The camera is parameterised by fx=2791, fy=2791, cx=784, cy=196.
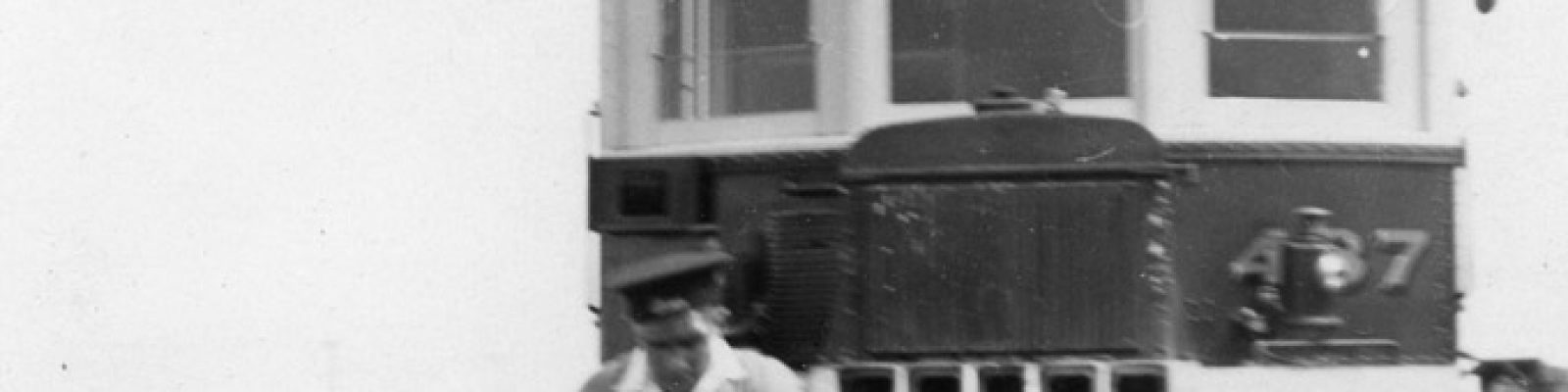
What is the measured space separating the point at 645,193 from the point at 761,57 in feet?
1.51

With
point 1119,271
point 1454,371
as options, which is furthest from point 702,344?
point 1454,371

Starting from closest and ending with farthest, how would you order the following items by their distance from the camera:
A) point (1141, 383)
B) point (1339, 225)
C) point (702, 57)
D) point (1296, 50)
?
point (1141, 383)
point (1339, 225)
point (1296, 50)
point (702, 57)

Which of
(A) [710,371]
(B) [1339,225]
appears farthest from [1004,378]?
(B) [1339,225]

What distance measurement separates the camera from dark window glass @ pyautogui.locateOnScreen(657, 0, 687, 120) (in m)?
6.90

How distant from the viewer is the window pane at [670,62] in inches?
272

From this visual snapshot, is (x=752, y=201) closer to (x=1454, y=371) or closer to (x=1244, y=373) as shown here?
(x=1244, y=373)

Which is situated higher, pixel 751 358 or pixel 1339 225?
pixel 1339 225

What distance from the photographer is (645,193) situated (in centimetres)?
654

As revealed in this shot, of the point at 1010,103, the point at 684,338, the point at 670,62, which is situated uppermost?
the point at 670,62

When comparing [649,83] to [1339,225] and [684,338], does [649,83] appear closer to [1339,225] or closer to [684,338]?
[684,338]

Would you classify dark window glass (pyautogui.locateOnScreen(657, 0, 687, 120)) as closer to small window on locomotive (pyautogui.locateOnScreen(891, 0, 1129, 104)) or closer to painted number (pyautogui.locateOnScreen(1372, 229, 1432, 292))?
small window on locomotive (pyautogui.locateOnScreen(891, 0, 1129, 104))

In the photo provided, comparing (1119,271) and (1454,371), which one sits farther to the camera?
(1454,371)

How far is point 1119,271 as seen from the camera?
594 centimetres

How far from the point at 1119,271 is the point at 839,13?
100 cm
